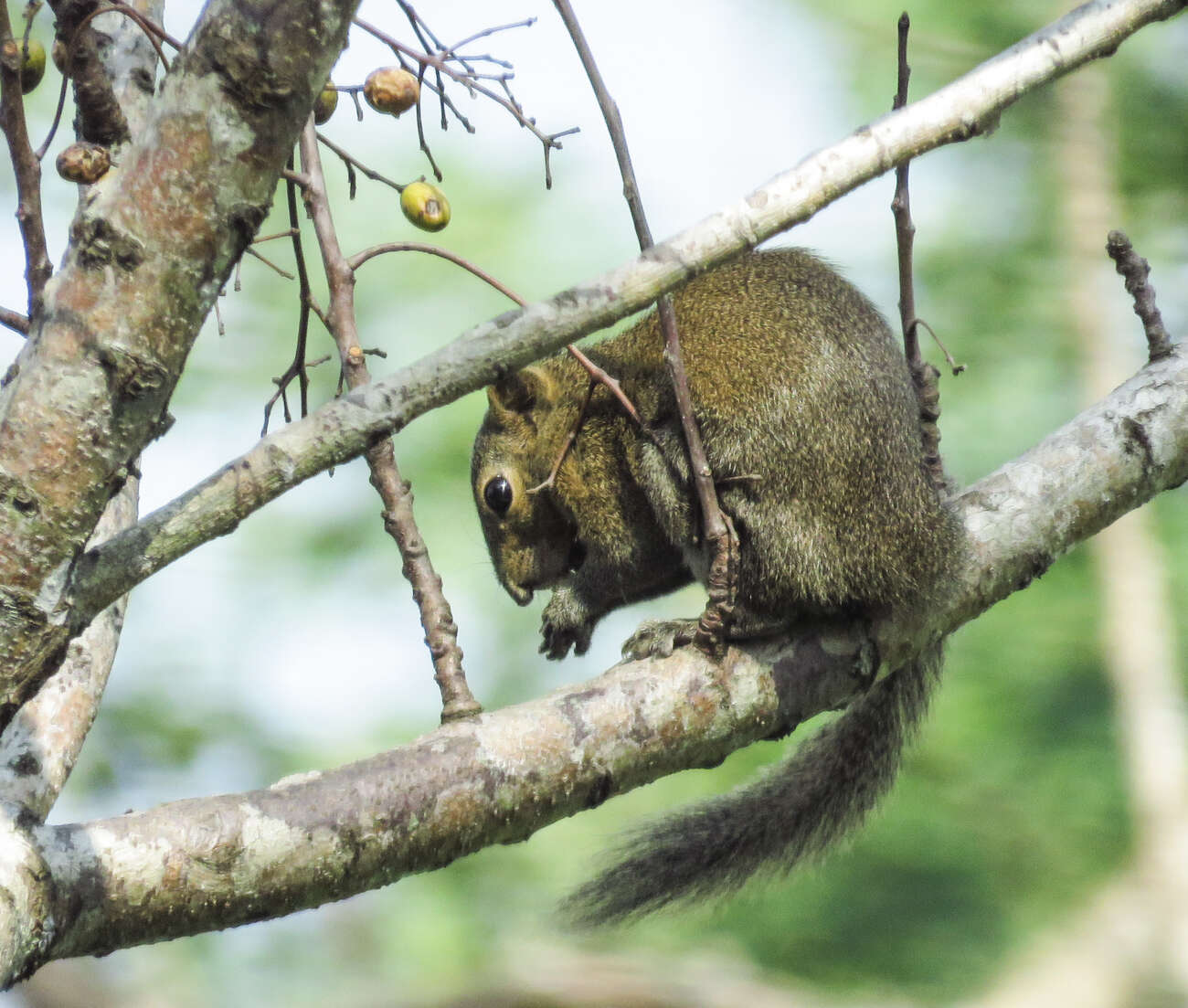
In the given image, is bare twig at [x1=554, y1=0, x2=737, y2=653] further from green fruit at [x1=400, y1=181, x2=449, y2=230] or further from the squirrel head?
the squirrel head

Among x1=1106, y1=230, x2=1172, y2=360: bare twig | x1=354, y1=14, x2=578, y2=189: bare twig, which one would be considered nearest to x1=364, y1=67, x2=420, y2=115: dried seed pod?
x1=354, y1=14, x2=578, y2=189: bare twig

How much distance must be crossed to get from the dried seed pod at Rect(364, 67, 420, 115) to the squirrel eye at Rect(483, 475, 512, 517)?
1.76 m

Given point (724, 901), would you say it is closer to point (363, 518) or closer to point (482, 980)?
point (482, 980)

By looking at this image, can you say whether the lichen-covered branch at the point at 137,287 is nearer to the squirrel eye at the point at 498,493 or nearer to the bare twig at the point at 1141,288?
the squirrel eye at the point at 498,493

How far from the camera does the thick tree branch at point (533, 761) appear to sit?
2.27 meters

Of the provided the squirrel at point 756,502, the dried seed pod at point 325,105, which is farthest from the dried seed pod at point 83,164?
the squirrel at point 756,502

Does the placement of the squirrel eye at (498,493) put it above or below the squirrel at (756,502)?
above

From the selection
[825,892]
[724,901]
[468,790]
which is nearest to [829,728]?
[724,901]

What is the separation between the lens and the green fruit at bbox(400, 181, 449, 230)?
2.95m

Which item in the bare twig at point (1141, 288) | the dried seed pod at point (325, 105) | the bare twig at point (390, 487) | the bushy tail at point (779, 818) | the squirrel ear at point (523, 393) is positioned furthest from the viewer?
the squirrel ear at point (523, 393)

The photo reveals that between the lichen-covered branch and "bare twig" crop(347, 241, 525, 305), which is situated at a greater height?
"bare twig" crop(347, 241, 525, 305)

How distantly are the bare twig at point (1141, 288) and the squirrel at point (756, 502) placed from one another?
0.66 metres

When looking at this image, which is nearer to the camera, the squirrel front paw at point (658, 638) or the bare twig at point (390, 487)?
the bare twig at point (390, 487)

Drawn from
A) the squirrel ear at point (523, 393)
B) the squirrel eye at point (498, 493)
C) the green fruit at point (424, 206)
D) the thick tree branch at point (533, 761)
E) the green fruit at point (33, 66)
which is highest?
the squirrel ear at point (523, 393)
